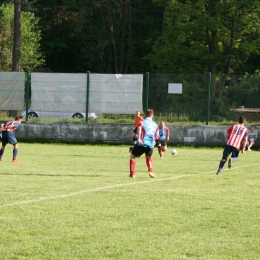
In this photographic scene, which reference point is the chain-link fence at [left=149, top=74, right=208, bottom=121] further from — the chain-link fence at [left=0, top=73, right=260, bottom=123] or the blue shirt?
the blue shirt

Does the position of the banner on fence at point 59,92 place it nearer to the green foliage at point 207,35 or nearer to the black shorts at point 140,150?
the black shorts at point 140,150

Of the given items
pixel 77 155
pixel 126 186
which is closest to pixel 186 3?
pixel 77 155

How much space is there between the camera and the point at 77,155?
24656 mm

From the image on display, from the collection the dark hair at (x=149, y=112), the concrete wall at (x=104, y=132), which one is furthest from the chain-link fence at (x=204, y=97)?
Answer: the dark hair at (x=149, y=112)

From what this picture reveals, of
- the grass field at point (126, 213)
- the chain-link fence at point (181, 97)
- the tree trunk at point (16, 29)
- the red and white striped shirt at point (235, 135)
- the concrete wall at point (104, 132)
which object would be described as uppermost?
the tree trunk at point (16, 29)

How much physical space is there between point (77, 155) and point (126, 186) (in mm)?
10690


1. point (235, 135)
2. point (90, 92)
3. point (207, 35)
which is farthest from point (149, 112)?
point (207, 35)

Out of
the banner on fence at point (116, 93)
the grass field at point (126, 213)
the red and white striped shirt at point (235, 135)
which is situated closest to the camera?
the grass field at point (126, 213)

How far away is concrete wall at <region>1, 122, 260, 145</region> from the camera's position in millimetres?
30906

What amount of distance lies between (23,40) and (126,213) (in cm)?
5545

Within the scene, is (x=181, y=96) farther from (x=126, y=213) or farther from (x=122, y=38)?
(x=122, y=38)

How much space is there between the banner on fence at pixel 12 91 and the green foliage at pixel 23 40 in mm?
28907

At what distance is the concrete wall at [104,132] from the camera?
3091 cm

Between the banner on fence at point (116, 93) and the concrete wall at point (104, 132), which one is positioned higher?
the banner on fence at point (116, 93)
